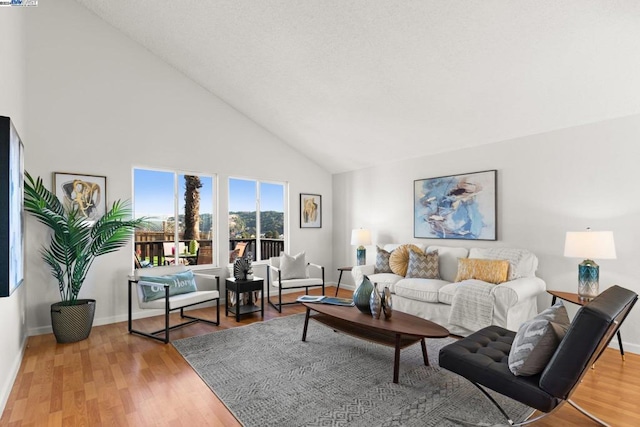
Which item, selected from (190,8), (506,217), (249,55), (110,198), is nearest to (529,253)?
(506,217)

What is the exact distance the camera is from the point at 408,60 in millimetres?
3400

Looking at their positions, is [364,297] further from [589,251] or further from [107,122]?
[107,122]

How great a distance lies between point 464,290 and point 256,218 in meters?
3.63

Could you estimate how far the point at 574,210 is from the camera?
367 cm

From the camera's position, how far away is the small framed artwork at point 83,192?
3.92 metres

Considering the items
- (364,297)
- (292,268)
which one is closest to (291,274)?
(292,268)

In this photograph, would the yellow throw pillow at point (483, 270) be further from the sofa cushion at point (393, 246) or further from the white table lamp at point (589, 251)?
the sofa cushion at point (393, 246)

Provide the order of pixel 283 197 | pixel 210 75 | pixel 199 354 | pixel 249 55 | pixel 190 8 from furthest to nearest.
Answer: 1. pixel 283 197
2. pixel 210 75
3. pixel 249 55
4. pixel 190 8
5. pixel 199 354

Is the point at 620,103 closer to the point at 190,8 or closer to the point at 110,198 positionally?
the point at 190,8

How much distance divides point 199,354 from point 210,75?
3.77 metres

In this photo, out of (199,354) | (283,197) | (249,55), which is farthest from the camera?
(283,197)

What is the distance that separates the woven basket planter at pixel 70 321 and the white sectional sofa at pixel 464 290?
3.54 m

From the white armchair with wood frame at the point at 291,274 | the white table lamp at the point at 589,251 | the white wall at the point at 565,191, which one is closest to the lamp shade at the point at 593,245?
the white table lamp at the point at 589,251

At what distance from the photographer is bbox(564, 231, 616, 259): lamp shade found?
308 centimetres
